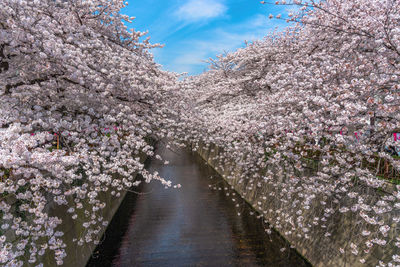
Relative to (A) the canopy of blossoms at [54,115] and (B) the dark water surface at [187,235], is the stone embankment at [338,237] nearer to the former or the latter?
(B) the dark water surface at [187,235]

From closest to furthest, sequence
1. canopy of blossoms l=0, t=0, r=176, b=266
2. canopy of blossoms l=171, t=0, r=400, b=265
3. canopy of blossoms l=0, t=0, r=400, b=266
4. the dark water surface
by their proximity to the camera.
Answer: canopy of blossoms l=0, t=0, r=176, b=266
canopy of blossoms l=0, t=0, r=400, b=266
canopy of blossoms l=171, t=0, r=400, b=265
the dark water surface

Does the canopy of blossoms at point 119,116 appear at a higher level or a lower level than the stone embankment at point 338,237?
higher

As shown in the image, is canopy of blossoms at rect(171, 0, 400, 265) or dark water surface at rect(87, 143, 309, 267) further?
dark water surface at rect(87, 143, 309, 267)

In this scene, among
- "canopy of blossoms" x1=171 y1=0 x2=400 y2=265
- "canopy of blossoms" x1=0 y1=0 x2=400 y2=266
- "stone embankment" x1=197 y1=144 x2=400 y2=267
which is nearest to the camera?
"canopy of blossoms" x1=0 y1=0 x2=400 y2=266

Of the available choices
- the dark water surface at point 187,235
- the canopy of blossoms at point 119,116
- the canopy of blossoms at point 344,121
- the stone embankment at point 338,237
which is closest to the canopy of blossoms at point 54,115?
the canopy of blossoms at point 119,116

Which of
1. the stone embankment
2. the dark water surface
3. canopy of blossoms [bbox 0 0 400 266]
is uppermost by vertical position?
canopy of blossoms [bbox 0 0 400 266]

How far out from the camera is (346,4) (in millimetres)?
7723

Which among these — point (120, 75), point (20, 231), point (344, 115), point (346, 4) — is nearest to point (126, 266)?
point (20, 231)

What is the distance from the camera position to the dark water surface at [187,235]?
8.02 meters

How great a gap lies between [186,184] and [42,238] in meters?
12.7

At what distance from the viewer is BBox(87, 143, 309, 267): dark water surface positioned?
802 centimetres

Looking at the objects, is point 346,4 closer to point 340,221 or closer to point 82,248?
point 340,221

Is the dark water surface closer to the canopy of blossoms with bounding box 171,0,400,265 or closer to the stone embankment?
the stone embankment

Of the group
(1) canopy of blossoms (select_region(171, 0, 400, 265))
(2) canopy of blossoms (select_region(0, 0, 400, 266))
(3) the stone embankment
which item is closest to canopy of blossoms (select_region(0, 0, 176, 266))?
(2) canopy of blossoms (select_region(0, 0, 400, 266))
